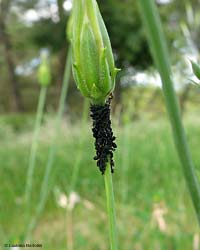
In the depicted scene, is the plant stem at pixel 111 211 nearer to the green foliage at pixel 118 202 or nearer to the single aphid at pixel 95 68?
the single aphid at pixel 95 68

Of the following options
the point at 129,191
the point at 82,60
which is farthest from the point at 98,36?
the point at 129,191

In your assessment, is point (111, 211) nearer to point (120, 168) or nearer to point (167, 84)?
point (167, 84)

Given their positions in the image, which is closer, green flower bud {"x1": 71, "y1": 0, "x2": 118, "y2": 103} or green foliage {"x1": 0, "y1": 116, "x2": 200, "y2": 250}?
green flower bud {"x1": 71, "y1": 0, "x2": 118, "y2": 103}

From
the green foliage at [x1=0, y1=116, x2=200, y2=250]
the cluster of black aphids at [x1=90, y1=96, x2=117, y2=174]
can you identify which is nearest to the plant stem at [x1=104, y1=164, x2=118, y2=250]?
the cluster of black aphids at [x1=90, y1=96, x2=117, y2=174]

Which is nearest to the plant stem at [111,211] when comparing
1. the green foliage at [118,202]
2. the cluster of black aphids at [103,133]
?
the cluster of black aphids at [103,133]

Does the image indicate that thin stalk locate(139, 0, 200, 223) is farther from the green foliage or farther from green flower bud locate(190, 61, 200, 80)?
the green foliage
